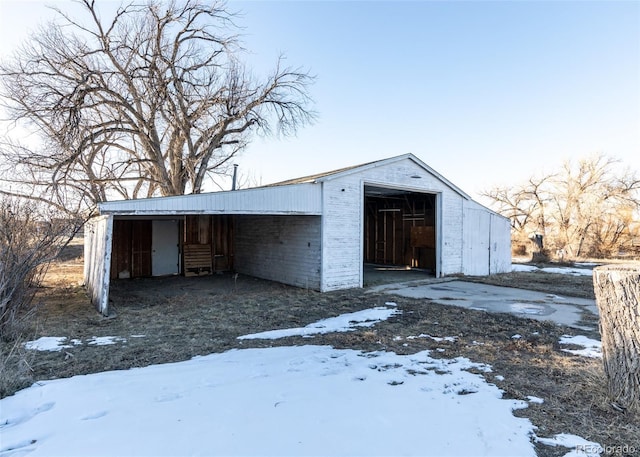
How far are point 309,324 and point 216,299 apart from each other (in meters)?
3.30

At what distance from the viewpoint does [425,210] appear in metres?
15.3

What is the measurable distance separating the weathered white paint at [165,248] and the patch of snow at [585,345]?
1150cm

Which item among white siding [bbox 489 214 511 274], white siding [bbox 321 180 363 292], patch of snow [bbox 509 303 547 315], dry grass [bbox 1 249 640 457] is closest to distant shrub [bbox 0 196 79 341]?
dry grass [bbox 1 249 640 457]

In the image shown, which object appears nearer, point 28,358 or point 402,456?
point 402,456

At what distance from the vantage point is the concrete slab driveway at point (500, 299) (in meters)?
6.83

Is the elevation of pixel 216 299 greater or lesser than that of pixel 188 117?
lesser

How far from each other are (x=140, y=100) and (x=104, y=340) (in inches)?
564

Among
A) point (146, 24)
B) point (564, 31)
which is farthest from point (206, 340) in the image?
point (146, 24)

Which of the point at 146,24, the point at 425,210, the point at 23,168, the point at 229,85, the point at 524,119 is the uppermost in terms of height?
the point at 146,24

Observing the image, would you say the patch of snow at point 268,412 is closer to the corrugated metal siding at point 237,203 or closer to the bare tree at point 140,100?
the corrugated metal siding at point 237,203

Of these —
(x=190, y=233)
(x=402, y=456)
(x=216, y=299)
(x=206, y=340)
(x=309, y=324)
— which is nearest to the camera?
(x=402, y=456)

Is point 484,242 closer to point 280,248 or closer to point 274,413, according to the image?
point 280,248

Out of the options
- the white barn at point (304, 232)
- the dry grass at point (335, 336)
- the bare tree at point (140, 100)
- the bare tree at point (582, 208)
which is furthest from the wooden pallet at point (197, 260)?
the bare tree at point (582, 208)

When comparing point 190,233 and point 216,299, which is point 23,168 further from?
point 216,299
